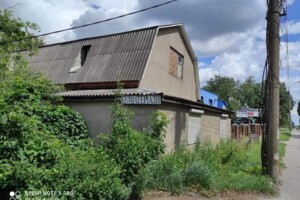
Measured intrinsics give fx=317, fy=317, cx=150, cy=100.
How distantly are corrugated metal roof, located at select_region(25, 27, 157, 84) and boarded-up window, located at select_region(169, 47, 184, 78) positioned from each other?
8.23ft

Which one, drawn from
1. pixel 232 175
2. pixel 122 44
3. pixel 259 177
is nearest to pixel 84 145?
pixel 232 175

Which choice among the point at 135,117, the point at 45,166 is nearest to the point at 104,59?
the point at 135,117

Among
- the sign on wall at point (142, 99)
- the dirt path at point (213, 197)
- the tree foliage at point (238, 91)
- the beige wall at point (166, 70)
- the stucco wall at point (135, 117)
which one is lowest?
the dirt path at point (213, 197)

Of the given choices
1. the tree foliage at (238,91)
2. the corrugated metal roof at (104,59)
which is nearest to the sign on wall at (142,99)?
the corrugated metal roof at (104,59)

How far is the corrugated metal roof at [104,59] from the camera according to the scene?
14.9 meters

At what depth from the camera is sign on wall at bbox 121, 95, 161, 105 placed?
31.2 ft

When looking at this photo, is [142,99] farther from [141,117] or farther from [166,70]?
[166,70]

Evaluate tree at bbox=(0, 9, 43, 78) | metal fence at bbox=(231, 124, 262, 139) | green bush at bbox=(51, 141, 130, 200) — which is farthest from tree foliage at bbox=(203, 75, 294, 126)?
green bush at bbox=(51, 141, 130, 200)

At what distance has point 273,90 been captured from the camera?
9.79 m

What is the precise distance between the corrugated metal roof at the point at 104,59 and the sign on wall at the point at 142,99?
169 inches

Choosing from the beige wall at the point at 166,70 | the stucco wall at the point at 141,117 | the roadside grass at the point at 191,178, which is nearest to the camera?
Answer: the roadside grass at the point at 191,178

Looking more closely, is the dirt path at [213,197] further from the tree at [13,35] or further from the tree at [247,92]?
the tree at [247,92]

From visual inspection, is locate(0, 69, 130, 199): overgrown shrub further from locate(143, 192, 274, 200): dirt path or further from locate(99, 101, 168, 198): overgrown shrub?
locate(143, 192, 274, 200): dirt path

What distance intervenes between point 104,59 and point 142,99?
7.05m
